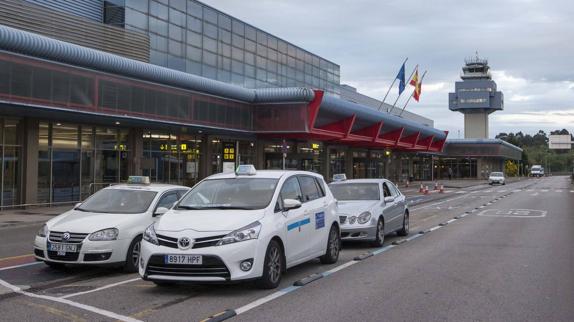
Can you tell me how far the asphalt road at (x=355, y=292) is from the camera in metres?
6.84

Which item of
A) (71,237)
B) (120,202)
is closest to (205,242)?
(71,237)

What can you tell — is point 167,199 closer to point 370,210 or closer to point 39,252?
point 39,252

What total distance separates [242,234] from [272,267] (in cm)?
74

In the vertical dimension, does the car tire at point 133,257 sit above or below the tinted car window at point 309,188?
below

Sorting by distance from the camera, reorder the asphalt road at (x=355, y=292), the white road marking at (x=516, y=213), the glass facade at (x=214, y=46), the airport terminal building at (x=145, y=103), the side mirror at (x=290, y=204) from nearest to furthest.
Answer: the asphalt road at (x=355, y=292), the side mirror at (x=290, y=204), the white road marking at (x=516, y=213), the airport terminal building at (x=145, y=103), the glass facade at (x=214, y=46)

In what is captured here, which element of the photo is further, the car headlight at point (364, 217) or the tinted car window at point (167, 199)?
the car headlight at point (364, 217)

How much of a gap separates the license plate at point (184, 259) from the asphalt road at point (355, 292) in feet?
1.55

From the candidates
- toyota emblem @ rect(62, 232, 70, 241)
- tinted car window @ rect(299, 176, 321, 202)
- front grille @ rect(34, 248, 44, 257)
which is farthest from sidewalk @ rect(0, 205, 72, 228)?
tinted car window @ rect(299, 176, 321, 202)

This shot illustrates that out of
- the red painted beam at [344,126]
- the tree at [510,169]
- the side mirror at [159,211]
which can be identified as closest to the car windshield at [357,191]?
the side mirror at [159,211]

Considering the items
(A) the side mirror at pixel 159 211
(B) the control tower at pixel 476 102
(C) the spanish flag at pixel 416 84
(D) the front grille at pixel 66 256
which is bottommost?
(D) the front grille at pixel 66 256

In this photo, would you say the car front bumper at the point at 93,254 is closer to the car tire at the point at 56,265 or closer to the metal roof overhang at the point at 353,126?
the car tire at the point at 56,265

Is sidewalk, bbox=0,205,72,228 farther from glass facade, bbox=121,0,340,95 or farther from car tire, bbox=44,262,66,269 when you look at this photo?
glass facade, bbox=121,0,340,95

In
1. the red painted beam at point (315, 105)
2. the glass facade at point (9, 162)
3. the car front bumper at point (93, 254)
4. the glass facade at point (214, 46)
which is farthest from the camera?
the red painted beam at point (315, 105)

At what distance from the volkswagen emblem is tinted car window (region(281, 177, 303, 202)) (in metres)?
1.83
